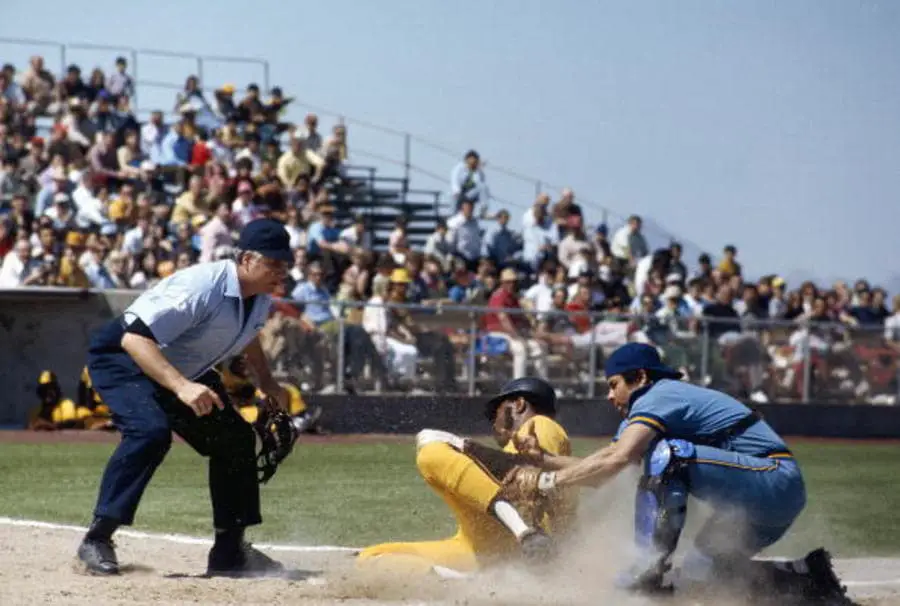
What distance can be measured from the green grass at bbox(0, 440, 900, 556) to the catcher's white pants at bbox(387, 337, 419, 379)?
4.15 ft

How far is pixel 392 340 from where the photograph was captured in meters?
18.8

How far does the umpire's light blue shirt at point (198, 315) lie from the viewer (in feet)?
25.8

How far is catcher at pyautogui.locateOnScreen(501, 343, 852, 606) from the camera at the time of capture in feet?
24.1

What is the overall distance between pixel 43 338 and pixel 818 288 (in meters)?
11.6

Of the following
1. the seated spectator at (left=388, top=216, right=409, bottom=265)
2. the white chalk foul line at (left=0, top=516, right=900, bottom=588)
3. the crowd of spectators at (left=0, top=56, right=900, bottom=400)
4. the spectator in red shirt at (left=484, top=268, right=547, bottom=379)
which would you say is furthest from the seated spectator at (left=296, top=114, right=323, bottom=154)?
the white chalk foul line at (left=0, top=516, right=900, bottom=588)

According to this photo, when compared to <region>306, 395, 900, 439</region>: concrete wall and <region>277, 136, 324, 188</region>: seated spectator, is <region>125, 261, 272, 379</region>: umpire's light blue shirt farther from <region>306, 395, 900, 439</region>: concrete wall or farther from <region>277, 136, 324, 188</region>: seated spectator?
<region>277, 136, 324, 188</region>: seated spectator

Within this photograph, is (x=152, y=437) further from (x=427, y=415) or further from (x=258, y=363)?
(x=427, y=415)

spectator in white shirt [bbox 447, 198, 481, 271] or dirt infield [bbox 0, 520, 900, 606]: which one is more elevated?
Answer: spectator in white shirt [bbox 447, 198, 481, 271]

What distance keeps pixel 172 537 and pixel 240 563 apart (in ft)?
5.33

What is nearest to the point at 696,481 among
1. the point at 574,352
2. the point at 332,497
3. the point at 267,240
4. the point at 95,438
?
the point at 267,240

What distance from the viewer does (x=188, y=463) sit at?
598 inches

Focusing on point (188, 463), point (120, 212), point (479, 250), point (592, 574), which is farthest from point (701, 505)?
point (479, 250)

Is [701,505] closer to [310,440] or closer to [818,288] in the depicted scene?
[310,440]

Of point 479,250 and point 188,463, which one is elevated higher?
point 479,250
